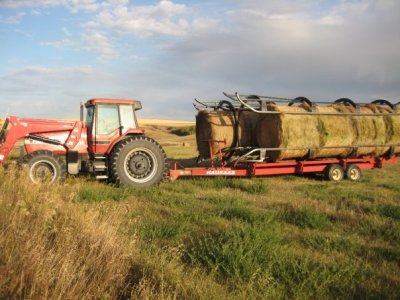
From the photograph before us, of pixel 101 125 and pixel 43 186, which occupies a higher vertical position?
pixel 101 125

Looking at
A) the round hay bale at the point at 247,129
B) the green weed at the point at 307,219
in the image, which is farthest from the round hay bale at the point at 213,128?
the green weed at the point at 307,219

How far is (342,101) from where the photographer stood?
15.7m

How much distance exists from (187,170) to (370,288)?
27.2 ft

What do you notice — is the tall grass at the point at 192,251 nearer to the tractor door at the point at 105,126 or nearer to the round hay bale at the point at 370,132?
the tractor door at the point at 105,126

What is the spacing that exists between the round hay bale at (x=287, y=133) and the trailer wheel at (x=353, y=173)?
1692 mm

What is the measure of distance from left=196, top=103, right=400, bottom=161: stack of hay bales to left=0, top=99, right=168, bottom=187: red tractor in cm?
225

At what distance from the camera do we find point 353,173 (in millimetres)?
14742

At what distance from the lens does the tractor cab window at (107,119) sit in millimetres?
12195

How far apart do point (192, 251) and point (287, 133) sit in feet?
26.0

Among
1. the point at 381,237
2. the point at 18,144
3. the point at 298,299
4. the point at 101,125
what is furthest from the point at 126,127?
the point at 298,299

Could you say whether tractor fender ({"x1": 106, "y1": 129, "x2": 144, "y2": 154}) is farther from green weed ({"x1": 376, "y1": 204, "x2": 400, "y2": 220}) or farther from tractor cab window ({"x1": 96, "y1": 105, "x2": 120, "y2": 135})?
green weed ({"x1": 376, "y1": 204, "x2": 400, "y2": 220})

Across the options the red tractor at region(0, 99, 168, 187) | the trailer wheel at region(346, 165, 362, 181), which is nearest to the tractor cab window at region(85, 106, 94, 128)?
the red tractor at region(0, 99, 168, 187)

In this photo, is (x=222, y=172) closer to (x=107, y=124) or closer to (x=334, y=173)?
Answer: (x=107, y=124)

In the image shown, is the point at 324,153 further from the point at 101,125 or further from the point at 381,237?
the point at 381,237
